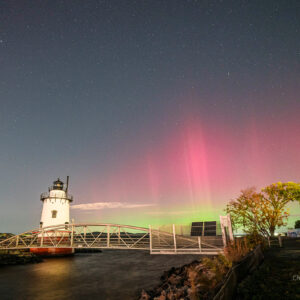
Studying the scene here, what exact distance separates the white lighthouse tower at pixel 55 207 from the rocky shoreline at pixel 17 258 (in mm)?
5305

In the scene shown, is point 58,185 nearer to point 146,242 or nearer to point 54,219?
point 54,219

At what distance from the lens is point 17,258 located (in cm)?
3378

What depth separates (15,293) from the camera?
53.8 ft

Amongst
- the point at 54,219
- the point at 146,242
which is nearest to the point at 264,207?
the point at 146,242

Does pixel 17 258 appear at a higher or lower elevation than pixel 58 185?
lower

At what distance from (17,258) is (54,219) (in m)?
7.93

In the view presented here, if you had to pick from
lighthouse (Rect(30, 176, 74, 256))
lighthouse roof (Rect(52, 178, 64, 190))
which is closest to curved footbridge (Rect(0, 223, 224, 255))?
lighthouse (Rect(30, 176, 74, 256))

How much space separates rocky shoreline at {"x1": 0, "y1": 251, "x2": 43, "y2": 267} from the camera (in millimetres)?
32066

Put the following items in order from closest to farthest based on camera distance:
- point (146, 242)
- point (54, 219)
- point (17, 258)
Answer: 1. point (146, 242)
2. point (17, 258)
3. point (54, 219)

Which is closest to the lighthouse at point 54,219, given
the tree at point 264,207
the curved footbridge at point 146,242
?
the curved footbridge at point 146,242

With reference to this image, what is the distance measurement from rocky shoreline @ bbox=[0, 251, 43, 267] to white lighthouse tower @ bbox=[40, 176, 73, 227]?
17.4 ft

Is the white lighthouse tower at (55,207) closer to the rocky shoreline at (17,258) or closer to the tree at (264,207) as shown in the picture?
the rocky shoreline at (17,258)

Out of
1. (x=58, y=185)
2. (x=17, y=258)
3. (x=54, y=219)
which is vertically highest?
(x=58, y=185)

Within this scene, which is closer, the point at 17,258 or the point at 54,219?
the point at 17,258
